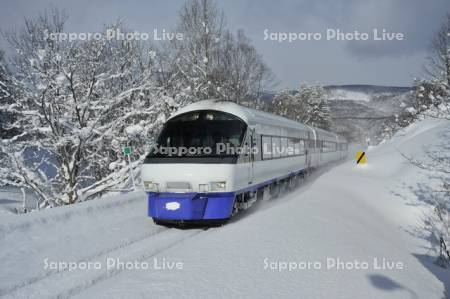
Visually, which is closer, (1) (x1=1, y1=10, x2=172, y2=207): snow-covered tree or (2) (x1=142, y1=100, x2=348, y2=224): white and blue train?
(2) (x1=142, y1=100, x2=348, y2=224): white and blue train

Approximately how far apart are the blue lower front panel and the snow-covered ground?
400 millimetres

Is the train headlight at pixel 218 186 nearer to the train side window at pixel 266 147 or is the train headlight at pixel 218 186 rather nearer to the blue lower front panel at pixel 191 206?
the blue lower front panel at pixel 191 206

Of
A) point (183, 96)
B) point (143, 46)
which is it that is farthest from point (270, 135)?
point (143, 46)

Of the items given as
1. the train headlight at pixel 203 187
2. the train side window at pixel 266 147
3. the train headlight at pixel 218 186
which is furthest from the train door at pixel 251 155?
the train headlight at pixel 203 187

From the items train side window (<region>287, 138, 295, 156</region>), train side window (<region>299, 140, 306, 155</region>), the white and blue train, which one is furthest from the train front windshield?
train side window (<region>299, 140, 306, 155</region>)

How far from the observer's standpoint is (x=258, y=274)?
212 inches

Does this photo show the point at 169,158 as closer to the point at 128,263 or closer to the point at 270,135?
the point at 128,263

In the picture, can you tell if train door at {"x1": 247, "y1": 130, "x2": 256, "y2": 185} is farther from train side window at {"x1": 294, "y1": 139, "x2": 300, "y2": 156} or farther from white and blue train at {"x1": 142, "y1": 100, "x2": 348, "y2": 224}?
train side window at {"x1": 294, "y1": 139, "x2": 300, "y2": 156}

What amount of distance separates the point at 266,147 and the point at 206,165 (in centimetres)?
341

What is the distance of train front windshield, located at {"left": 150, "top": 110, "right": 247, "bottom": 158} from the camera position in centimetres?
841

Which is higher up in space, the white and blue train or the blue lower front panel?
the white and blue train

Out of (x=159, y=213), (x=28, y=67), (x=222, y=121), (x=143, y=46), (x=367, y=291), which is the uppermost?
(x=143, y=46)

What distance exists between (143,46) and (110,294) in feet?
63.7

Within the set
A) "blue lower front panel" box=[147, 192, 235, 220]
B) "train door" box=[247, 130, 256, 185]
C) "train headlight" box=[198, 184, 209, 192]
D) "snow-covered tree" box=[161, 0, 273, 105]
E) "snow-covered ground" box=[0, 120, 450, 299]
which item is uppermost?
"snow-covered tree" box=[161, 0, 273, 105]
